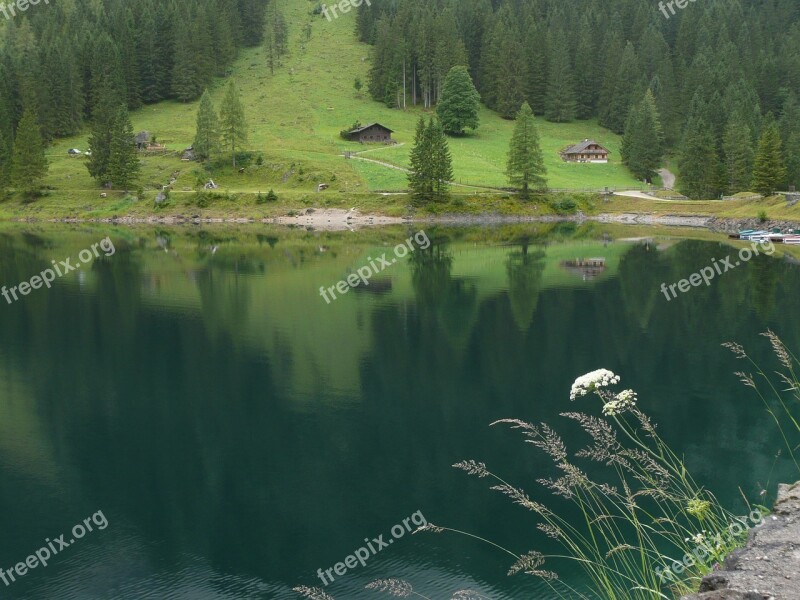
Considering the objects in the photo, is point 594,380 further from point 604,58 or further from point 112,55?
point 604,58

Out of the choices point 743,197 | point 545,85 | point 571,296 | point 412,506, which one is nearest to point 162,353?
point 412,506

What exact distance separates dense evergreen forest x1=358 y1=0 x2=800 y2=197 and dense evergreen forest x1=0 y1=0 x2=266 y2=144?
3423cm

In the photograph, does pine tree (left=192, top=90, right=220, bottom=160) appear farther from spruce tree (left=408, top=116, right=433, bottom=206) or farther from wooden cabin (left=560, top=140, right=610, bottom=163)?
wooden cabin (left=560, top=140, right=610, bottom=163)

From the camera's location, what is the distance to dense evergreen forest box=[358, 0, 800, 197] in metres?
130

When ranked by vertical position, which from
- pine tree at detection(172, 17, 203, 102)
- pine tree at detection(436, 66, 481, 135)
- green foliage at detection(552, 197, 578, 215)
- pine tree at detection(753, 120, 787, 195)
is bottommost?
green foliage at detection(552, 197, 578, 215)

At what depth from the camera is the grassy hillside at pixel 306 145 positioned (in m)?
103

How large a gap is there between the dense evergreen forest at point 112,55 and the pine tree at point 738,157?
95.4 m

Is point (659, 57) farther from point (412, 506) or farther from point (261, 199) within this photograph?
point (412, 506)

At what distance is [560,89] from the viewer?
14125cm

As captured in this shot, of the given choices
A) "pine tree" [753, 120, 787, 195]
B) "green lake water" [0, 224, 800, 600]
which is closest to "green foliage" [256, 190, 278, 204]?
"green lake water" [0, 224, 800, 600]

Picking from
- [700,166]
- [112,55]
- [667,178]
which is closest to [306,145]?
[112,55]

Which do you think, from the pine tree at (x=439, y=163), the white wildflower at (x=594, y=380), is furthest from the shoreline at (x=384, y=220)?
the white wildflower at (x=594, y=380)

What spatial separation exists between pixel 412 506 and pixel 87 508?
839 cm

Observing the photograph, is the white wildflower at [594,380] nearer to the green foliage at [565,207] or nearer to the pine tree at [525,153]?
the pine tree at [525,153]
